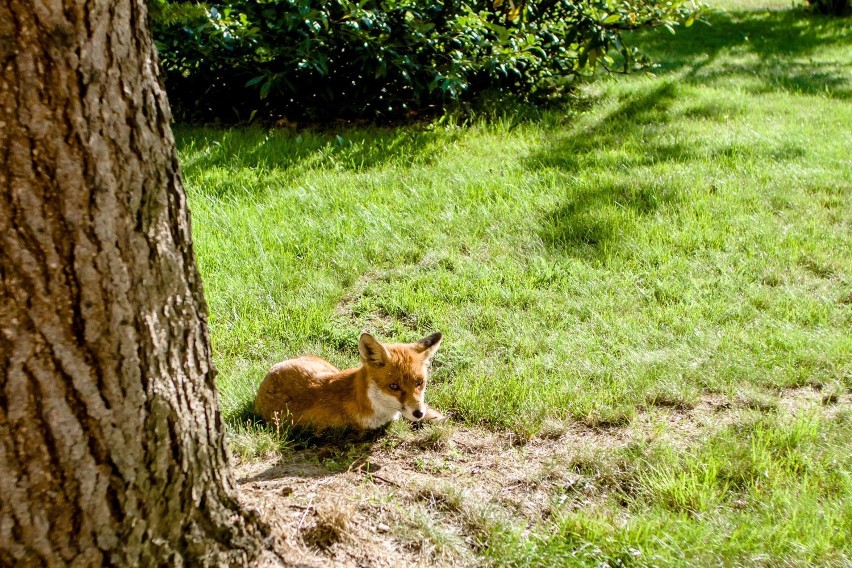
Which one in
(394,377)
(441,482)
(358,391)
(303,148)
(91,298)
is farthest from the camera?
(303,148)

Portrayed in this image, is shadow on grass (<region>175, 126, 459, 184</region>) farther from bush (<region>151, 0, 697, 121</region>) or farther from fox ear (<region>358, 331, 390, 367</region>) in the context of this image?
fox ear (<region>358, 331, 390, 367</region>)

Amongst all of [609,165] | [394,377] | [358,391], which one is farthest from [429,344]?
[609,165]

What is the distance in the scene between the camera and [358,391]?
451 cm

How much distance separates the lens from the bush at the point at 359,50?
8.52m

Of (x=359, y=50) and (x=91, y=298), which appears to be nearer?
(x=91, y=298)

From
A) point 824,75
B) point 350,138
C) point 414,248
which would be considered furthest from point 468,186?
point 824,75

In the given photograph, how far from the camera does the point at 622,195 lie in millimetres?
7387

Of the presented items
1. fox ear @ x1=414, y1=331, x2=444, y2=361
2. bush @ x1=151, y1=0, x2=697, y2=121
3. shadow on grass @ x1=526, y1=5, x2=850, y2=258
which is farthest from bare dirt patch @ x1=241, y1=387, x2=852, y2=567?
bush @ x1=151, y1=0, x2=697, y2=121

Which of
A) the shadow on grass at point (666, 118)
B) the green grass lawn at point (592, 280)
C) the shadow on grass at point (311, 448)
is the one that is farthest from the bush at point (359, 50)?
the shadow on grass at point (311, 448)

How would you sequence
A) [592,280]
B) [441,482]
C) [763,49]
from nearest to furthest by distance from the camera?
[441,482] → [592,280] → [763,49]

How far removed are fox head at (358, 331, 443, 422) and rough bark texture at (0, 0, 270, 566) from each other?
179 cm

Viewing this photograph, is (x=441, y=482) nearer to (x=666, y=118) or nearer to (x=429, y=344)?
(x=429, y=344)

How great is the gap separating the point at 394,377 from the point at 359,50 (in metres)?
5.23

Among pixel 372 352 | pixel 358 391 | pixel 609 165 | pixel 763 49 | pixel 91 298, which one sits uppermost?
pixel 91 298
